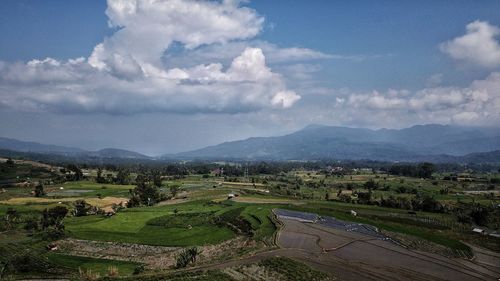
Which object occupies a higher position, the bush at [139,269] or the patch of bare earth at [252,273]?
the patch of bare earth at [252,273]

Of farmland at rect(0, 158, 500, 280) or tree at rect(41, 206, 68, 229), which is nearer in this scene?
farmland at rect(0, 158, 500, 280)

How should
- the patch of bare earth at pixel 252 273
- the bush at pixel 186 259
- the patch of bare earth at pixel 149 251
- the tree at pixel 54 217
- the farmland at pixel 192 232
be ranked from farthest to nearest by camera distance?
the tree at pixel 54 217
the patch of bare earth at pixel 149 251
the farmland at pixel 192 232
the bush at pixel 186 259
the patch of bare earth at pixel 252 273

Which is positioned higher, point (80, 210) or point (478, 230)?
point (478, 230)

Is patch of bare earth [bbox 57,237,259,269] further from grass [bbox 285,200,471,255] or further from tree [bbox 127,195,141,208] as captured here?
tree [bbox 127,195,141,208]

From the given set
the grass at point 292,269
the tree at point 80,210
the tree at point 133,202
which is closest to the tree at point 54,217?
the tree at point 80,210

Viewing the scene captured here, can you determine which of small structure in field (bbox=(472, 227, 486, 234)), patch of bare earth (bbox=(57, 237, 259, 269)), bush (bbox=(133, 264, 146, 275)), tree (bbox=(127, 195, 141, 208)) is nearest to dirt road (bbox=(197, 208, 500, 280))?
patch of bare earth (bbox=(57, 237, 259, 269))

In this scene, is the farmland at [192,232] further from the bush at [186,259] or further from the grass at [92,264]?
the bush at [186,259]

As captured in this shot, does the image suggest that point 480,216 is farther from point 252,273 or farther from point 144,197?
point 144,197

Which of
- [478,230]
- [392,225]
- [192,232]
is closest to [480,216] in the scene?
[478,230]

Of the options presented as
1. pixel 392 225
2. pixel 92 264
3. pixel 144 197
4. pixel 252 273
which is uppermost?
pixel 144 197
